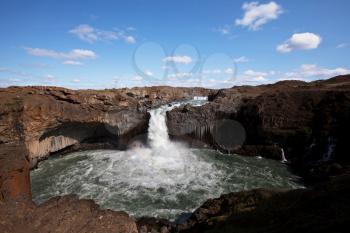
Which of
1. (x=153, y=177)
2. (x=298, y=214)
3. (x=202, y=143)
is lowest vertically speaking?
(x=153, y=177)

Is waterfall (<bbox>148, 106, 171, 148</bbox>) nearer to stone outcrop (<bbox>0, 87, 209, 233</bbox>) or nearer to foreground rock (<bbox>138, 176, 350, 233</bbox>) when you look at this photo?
stone outcrop (<bbox>0, 87, 209, 233</bbox>)

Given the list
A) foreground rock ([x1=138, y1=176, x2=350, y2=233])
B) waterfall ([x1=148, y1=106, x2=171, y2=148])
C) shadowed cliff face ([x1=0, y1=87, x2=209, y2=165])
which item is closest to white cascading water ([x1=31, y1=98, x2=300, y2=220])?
waterfall ([x1=148, y1=106, x2=171, y2=148])

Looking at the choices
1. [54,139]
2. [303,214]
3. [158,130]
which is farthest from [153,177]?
[303,214]

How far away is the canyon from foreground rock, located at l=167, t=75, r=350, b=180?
0.36ft

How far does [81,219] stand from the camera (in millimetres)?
10156

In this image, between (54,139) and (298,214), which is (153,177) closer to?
(54,139)

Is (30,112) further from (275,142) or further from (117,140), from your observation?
(275,142)

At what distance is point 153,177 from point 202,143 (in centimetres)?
1195

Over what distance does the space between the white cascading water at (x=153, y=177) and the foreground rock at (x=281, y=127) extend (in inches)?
86.3

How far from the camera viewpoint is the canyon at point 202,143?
954 centimetres

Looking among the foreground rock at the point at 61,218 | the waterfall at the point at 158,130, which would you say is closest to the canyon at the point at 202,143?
the foreground rock at the point at 61,218

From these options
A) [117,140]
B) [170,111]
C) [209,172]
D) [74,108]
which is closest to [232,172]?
[209,172]

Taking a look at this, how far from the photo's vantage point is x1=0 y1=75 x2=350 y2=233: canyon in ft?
31.3

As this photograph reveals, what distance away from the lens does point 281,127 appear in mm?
31469
